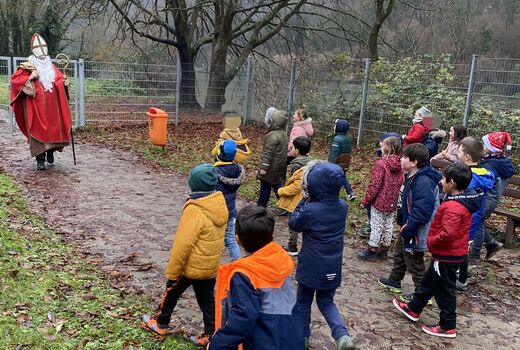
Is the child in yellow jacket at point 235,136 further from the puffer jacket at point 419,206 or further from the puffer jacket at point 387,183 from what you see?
the puffer jacket at point 419,206

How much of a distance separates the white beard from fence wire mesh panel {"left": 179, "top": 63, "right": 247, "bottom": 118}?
23.4 ft

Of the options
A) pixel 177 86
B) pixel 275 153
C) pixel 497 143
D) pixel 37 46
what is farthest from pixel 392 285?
pixel 177 86

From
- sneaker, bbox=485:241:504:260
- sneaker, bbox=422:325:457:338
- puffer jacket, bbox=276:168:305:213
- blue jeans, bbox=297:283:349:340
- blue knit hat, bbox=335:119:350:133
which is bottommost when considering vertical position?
sneaker, bbox=422:325:457:338

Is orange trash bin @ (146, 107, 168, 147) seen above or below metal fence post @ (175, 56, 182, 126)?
below

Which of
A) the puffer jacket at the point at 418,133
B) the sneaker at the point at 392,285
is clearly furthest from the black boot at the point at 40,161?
the sneaker at the point at 392,285

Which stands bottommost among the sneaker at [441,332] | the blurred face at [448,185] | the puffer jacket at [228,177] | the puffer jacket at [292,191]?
the sneaker at [441,332]

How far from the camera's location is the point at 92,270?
5.00 meters

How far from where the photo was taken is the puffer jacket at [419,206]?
4.45 meters

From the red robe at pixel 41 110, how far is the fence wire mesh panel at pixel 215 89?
704 centimetres

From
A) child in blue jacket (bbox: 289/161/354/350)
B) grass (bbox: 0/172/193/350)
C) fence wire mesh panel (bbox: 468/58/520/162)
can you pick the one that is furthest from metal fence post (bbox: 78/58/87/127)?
child in blue jacket (bbox: 289/161/354/350)

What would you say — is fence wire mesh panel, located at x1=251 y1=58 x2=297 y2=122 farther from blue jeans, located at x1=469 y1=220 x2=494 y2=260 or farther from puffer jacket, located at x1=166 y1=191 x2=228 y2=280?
puffer jacket, located at x1=166 y1=191 x2=228 y2=280

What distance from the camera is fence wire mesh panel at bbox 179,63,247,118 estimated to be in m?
16.0

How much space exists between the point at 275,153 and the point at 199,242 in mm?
3335

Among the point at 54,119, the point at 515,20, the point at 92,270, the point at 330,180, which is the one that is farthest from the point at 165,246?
the point at 515,20
